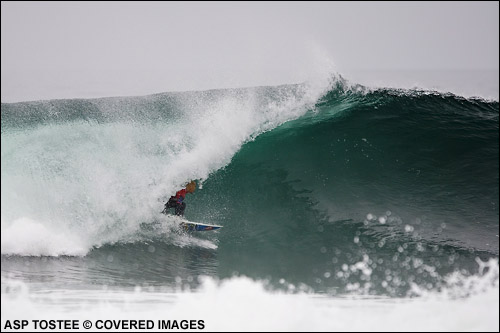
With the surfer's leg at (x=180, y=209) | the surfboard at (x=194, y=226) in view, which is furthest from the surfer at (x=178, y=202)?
the surfboard at (x=194, y=226)

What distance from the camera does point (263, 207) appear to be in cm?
745

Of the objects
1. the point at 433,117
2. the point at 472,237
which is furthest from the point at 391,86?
the point at 472,237

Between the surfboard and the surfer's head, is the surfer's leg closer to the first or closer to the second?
the surfboard

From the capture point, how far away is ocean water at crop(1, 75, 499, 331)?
5.00 metres

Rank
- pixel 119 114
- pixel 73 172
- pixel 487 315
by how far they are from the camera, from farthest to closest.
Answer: pixel 119 114
pixel 73 172
pixel 487 315

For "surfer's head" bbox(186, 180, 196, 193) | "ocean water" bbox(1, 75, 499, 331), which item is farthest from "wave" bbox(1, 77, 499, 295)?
"surfer's head" bbox(186, 180, 196, 193)

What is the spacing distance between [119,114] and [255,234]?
4334 mm

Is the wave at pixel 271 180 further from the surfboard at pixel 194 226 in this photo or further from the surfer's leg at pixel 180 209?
the surfer's leg at pixel 180 209

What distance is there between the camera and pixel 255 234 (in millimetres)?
6883

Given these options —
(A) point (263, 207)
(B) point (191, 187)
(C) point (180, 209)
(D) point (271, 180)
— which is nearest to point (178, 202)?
(C) point (180, 209)

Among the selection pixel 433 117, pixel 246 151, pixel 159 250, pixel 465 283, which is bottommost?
pixel 465 283

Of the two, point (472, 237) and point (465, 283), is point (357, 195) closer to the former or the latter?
point (472, 237)

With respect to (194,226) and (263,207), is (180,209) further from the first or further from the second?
(263,207)

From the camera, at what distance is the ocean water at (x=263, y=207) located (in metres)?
5.00
